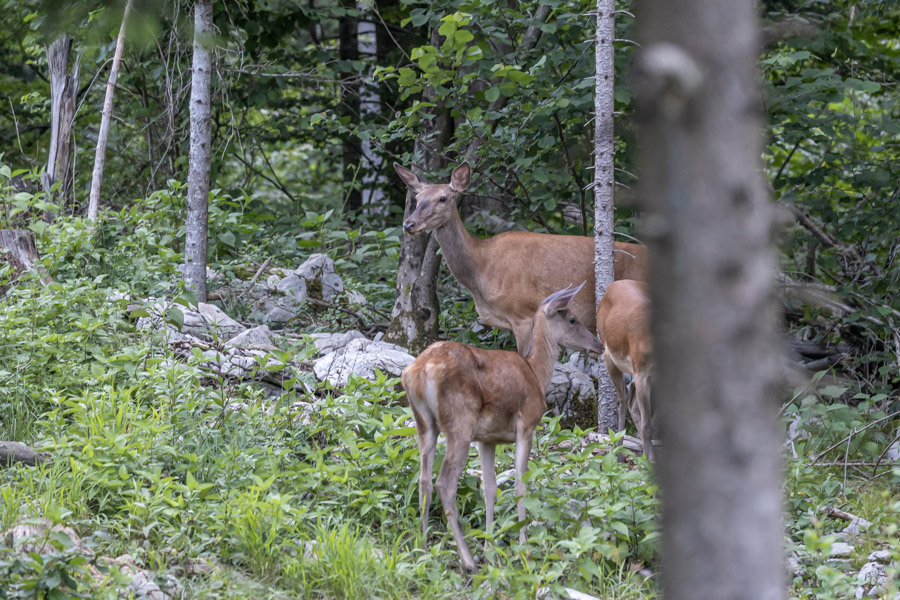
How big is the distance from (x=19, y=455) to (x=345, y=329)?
4850 millimetres

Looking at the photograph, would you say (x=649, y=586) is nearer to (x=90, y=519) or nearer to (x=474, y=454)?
(x=474, y=454)

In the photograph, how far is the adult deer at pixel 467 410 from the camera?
5.12 meters

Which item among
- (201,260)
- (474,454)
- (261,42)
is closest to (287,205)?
(261,42)

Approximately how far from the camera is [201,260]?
9.22 metres

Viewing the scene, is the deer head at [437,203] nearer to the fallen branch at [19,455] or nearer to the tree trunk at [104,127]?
the tree trunk at [104,127]

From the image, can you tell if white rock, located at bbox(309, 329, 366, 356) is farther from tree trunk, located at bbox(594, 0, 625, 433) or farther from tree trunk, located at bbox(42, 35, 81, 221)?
tree trunk, located at bbox(42, 35, 81, 221)

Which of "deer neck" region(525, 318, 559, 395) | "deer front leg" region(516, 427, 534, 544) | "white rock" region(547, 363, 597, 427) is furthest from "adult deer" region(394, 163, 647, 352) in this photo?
"deer front leg" region(516, 427, 534, 544)

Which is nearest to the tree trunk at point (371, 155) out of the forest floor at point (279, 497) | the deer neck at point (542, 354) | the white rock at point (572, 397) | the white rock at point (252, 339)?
the white rock at point (252, 339)

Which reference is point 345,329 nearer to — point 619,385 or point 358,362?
point 358,362

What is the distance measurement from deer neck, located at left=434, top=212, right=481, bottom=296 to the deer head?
108 mm

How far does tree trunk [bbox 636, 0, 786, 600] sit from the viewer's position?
172 centimetres

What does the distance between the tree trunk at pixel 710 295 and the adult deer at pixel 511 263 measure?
7012mm

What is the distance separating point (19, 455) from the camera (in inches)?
208

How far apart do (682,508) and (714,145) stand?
689 millimetres
